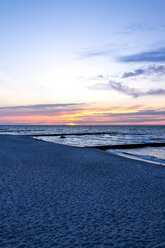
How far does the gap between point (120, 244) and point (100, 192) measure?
3863mm

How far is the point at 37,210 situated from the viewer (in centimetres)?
639

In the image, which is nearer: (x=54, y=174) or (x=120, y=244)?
(x=120, y=244)

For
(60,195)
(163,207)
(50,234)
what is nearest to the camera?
(50,234)

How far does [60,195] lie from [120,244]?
12.3ft

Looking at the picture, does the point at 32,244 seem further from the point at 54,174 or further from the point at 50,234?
the point at 54,174

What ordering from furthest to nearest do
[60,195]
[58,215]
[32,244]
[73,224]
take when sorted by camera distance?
[60,195]
[58,215]
[73,224]
[32,244]

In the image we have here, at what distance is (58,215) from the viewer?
6.06 meters

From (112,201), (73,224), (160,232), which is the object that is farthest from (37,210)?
(160,232)

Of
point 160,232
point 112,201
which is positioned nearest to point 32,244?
point 160,232

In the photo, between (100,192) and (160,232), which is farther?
(100,192)

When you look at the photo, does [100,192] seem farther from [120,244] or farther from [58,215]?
[120,244]

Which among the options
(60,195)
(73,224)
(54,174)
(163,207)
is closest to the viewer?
(73,224)

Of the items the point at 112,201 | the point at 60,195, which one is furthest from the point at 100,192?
the point at 60,195

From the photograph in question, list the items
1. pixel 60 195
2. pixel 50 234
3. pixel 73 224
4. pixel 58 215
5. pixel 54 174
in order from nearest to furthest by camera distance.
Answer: pixel 50 234, pixel 73 224, pixel 58 215, pixel 60 195, pixel 54 174
